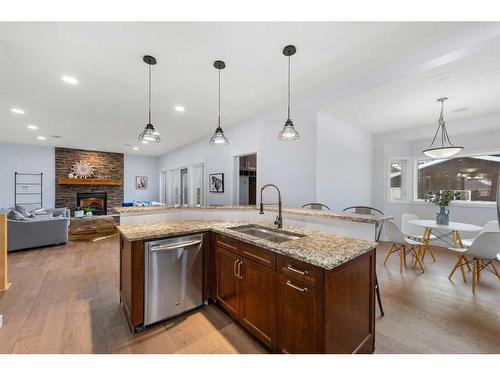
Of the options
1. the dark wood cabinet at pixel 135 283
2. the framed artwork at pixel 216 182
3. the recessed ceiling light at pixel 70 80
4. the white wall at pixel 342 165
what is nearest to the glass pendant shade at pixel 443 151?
the white wall at pixel 342 165

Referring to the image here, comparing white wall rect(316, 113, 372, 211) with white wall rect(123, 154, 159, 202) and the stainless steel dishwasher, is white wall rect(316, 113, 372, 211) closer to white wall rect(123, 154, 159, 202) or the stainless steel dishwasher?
the stainless steel dishwasher

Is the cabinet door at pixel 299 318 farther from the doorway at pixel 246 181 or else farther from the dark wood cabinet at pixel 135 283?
the doorway at pixel 246 181

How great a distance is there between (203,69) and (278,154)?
1.98 meters

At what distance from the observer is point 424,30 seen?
184cm

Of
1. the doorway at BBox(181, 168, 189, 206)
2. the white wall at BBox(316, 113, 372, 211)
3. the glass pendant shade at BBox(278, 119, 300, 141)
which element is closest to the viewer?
the glass pendant shade at BBox(278, 119, 300, 141)

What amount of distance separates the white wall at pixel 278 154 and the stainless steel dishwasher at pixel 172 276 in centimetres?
212

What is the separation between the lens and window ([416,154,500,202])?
4.14 meters

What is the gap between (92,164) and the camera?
26.3ft

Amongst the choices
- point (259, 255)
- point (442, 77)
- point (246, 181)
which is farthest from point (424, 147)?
point (259, 255)

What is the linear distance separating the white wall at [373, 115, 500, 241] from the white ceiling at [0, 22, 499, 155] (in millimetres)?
616

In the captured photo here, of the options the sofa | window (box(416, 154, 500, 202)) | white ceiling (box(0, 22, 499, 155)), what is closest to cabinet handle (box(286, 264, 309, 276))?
white ceiling (box(0, 22, 499, 155))

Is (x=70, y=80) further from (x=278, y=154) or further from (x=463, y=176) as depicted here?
(x=463, y=176)

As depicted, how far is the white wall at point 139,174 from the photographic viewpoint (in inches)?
344

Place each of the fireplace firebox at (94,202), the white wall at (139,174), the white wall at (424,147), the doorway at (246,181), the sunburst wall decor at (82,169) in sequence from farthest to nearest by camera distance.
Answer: the white wall at (139,174) < the fireplace firebox at (94,202) < the sunburst wall decor at (82,169) < the doorway at (246,181) < the white wall at (424,147)
